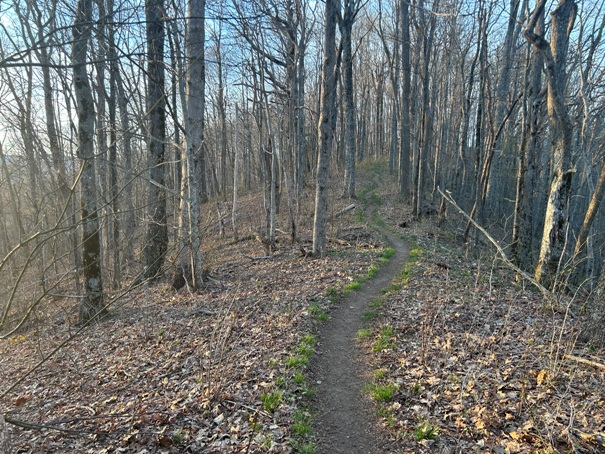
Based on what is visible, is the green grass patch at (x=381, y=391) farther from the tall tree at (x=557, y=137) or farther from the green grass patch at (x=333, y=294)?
the tall tree at (x=557, y=137)

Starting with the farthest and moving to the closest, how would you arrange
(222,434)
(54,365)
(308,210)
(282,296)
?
(308,210) → (282,296) → (54,365) → (222,434)

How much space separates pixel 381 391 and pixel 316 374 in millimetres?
1071

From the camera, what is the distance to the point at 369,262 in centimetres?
1134

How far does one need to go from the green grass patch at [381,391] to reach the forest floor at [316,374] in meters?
0.02

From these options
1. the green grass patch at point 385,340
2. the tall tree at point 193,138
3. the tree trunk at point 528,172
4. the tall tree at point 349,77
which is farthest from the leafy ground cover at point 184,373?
the tall tree at point 349,77

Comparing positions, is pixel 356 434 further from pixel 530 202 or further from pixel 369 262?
pixel 530 202

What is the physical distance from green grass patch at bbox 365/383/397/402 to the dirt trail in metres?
0.12

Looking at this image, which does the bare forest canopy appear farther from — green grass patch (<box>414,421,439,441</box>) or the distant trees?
green grass patch (<box>414,421,439,441</box>)

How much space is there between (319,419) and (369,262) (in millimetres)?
7154

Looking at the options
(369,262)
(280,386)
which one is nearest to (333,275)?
(369,262)

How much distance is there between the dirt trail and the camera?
13.9 feet

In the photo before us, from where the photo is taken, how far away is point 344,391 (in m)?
5.20

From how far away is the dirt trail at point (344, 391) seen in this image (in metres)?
4.23

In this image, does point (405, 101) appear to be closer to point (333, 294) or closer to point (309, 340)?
point (333, 294)
